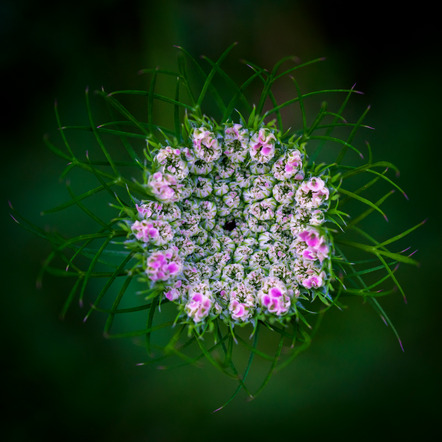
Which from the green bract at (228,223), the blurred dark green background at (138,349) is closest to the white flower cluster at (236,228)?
the green bract at (228,223)

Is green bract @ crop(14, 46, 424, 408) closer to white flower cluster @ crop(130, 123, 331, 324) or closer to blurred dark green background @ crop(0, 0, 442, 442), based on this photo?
white flower cluster @ crop(130, 123, 331, 324)

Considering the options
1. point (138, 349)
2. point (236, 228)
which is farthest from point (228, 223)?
point (138, 349)

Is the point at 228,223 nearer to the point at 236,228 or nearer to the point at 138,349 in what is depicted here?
the point at 236,228

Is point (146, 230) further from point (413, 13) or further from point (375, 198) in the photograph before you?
point (413, 13)

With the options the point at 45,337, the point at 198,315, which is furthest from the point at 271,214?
the point at 45,337

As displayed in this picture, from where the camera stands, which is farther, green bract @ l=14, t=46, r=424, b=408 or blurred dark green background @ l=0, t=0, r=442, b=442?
blurred dark green background @ l=0, t=0, r=442, b=442

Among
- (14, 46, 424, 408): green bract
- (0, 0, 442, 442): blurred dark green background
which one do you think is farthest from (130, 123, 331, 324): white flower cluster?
(0, 0, 442, 442): blurred dark green background

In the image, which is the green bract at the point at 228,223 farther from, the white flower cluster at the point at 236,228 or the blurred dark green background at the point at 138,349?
the blurred dark green background at the point at 138,349
